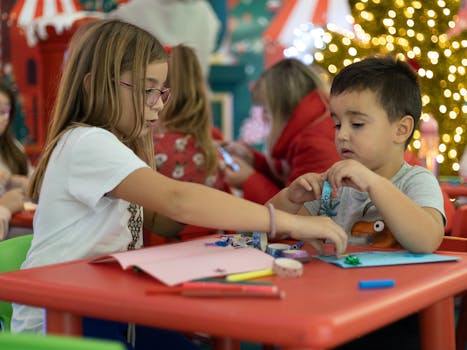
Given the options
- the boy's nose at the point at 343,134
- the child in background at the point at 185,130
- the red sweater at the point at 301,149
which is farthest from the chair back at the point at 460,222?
the child in background at the point at 185,130

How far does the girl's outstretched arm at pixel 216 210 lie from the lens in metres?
1.26

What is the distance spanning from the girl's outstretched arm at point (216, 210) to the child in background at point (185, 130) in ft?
4.60

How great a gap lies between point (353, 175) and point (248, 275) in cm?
36

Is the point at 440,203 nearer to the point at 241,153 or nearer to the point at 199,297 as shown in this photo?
the point at 199,297

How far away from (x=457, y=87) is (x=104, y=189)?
1.36 m

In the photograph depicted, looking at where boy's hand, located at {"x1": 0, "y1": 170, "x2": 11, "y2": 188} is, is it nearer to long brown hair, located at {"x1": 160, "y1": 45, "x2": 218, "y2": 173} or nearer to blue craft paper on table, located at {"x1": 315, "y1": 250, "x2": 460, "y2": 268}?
Result: long brown hair, located at {"x1": 160, "y1": 45, "x2": 218, "y2": 173}

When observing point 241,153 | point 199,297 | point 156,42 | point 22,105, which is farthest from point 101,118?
point 22,105

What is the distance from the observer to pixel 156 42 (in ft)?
5.17

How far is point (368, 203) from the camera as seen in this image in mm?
1595

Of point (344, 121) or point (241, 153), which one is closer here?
point (344, 121)

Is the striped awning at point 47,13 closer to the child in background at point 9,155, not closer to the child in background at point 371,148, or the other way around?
the child in background at point 9,155

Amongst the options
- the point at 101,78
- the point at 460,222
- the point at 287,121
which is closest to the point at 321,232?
the point at 101,78

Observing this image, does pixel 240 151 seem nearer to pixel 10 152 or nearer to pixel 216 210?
pixel 10 152

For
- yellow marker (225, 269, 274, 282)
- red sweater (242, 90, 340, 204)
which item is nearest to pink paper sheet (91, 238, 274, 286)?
yellow marker (225, 269, 274, 282)
